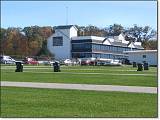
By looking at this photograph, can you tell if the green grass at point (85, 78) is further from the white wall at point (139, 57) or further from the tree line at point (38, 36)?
the white wall at point (139, 57)

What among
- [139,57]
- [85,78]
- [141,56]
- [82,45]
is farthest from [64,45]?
[85,78]

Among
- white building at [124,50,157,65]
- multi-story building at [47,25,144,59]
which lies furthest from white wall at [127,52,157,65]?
multi-story building at [47,25,144,59]

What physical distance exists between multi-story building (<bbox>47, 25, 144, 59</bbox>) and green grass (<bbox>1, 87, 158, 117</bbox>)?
275 ft

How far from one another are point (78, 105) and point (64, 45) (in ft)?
291

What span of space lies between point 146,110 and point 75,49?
91.8 metres

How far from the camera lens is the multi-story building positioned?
326ft

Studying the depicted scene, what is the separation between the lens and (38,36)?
316ft

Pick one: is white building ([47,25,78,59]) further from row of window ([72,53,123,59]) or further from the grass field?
the grass field

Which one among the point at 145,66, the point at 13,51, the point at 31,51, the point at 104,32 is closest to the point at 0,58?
the point at 13,51

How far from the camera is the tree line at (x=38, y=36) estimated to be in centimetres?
8338

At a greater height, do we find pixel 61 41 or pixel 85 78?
pixel 61 41

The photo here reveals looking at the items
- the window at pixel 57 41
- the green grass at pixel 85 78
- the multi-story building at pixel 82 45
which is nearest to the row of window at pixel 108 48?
the multi-story building at pixel 82 45

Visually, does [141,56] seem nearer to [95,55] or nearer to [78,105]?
[95,55]

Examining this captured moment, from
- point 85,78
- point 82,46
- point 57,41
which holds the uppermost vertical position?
point 57,41
